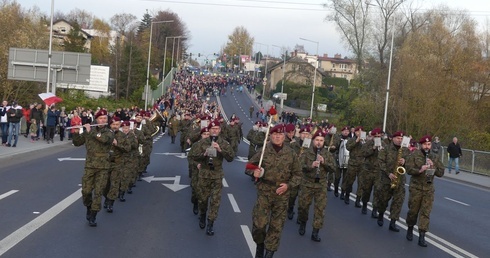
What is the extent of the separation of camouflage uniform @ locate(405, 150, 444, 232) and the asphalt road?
55 cm

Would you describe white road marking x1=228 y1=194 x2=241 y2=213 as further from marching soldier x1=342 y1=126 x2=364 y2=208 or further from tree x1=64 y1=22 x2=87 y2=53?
tree x1=64 y1=22 x2=87 y2=53

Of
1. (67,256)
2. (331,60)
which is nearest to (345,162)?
(67,256)

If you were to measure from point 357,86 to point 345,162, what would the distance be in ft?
151

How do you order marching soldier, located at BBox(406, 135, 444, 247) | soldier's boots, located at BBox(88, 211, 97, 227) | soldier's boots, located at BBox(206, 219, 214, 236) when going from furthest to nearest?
marching soldier, located at BBox(406, 135, 444, 247) < soldier's boots, located at BBox(88, 211, 97, 227) < soldier's boots, located at BBox(206, 219, 214, 236)

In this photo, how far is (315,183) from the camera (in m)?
10.6

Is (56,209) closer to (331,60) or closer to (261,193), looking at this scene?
(261,193)

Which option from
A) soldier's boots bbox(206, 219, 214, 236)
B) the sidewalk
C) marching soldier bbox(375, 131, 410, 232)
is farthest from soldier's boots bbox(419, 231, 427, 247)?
the sidewalk

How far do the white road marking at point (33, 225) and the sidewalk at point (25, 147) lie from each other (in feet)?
27.8

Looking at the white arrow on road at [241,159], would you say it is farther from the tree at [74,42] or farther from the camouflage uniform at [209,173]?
the tree at [74,42]

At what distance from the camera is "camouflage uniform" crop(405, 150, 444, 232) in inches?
417

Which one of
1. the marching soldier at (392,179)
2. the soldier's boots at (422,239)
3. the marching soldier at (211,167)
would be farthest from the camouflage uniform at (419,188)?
the marching soldier at (211,167)

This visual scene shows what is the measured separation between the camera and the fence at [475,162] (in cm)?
2941

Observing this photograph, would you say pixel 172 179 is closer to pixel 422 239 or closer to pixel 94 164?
pixel 94 164

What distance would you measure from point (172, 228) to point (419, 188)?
13.9 feet
